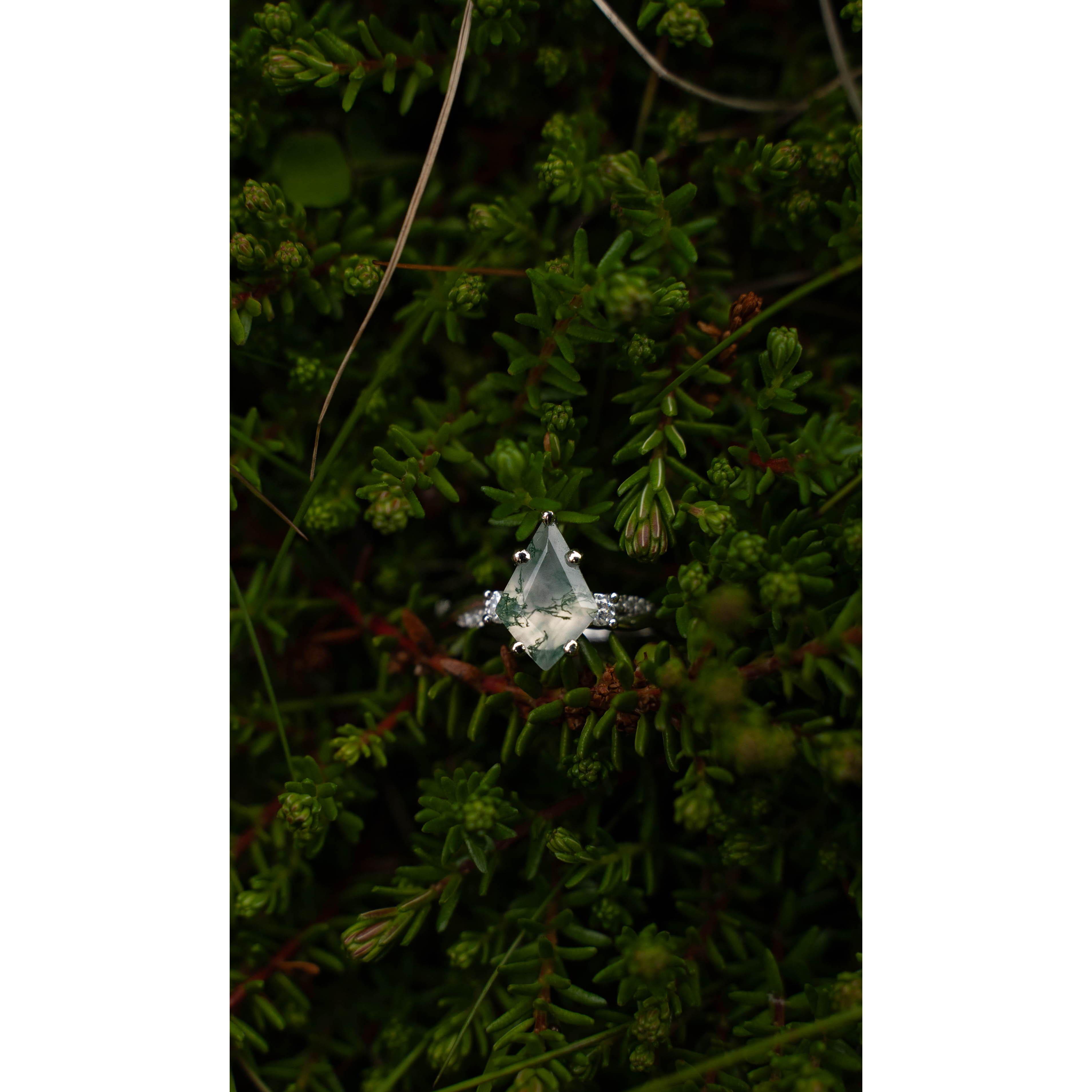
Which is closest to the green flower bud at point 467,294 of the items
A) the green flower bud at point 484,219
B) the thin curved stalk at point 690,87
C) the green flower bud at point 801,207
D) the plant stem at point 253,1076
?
the green flower bud at point 484,219

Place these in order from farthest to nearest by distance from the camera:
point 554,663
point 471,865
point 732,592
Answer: point 471,865 < point 554,663 < point 732,592

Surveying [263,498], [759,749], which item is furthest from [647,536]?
[263,498]

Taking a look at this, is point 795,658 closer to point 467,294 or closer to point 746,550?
point 746,550

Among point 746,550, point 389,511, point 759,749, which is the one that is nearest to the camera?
point 759,749

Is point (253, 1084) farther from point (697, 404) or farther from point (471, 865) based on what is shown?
point (697, 404)

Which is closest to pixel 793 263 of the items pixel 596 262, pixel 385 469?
pixel 596 262
